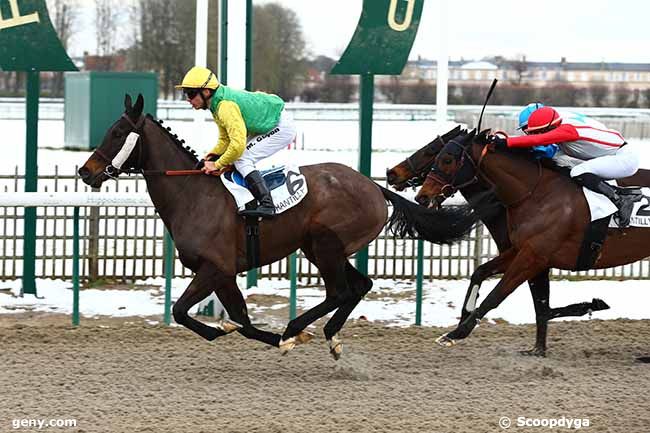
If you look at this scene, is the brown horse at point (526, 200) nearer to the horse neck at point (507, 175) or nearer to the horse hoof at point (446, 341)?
the horse neck at point (507, 175)

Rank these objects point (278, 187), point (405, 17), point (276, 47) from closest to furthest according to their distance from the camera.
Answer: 1. point (278, 187)
2. point (405, 17)
3. point (276, 47)

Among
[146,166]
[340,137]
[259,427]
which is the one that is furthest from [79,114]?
[259,427]

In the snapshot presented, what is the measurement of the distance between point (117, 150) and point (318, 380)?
1.82m

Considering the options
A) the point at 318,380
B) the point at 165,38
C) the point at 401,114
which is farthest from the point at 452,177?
the point at 401,114

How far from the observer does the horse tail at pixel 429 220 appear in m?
7.30

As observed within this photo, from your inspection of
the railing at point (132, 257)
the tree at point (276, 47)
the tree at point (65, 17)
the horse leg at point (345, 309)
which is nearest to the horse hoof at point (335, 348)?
→ the horse leg at point (345, 309)

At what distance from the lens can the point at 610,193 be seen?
23.2 ft

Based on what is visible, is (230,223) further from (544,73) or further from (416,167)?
(544,73)

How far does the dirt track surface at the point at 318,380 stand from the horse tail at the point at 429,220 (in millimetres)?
803

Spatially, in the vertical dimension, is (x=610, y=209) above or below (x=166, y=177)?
below

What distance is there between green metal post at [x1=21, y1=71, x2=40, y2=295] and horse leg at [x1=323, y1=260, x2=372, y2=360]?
327 centimetres

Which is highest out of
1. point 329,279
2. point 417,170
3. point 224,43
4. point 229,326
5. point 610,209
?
point 224,43

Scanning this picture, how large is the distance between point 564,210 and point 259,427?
2664 mm

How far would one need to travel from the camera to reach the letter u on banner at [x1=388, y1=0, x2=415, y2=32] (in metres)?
9.18
